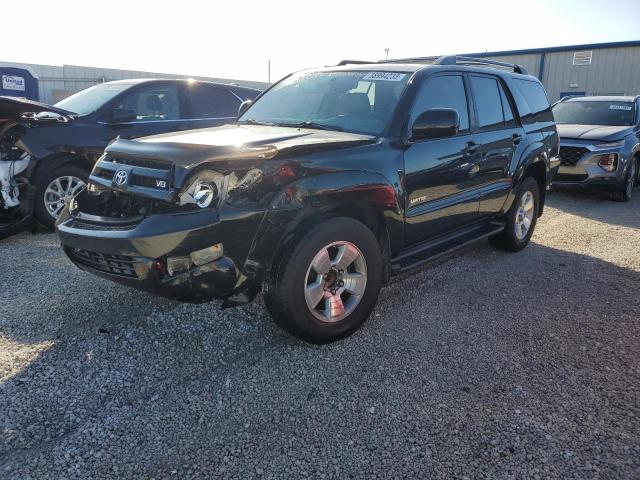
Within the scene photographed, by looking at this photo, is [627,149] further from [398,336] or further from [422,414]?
[422,414]

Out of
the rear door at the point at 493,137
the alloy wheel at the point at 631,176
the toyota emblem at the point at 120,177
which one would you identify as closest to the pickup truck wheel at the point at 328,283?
the toyota emblem at the point at 120,177

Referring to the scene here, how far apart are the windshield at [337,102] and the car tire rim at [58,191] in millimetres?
2430

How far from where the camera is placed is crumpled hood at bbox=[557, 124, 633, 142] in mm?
8836

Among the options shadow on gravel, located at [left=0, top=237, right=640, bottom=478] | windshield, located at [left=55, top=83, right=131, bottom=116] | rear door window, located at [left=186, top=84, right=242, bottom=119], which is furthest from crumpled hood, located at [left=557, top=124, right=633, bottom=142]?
windshield, located at [left=55, top=83, right=131, bottom=116]

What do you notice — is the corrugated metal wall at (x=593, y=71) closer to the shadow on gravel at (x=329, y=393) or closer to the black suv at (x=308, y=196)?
the black suv at (x=308, y=196)

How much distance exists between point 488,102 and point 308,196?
8.70 ft

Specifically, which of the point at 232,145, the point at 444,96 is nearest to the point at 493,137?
the point at 444,96

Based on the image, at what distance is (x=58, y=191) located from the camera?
575 cm

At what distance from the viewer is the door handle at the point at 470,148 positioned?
4.30m

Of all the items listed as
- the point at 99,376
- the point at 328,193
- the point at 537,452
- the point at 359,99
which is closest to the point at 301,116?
the point at 359,99

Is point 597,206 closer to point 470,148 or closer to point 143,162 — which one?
point 470,148

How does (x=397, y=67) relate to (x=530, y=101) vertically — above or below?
above

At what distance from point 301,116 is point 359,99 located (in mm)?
492

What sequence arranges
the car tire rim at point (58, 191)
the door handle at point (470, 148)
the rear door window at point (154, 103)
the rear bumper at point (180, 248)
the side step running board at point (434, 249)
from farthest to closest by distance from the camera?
the rear door window at point (154, 103) → the car tire rim at point (58, 191) → the door handle at point (470, 148) → the side step running board at point (434, 249) → the rear bumper at point (180, 248)
